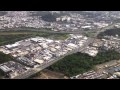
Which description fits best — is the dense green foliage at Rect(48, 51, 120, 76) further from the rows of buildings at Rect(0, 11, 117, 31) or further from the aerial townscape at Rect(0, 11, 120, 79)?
the rows of buildings at Rect(0, 11, 117, 31)

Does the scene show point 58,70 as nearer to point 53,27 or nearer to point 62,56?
point 62,56

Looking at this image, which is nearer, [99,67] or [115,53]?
[99,67]

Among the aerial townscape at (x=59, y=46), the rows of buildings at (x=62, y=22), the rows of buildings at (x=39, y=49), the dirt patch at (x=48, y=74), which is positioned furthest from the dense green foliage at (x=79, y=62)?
the rows of buildings at (x=62, y=22)

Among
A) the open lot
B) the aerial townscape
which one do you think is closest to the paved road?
the aerial townscape

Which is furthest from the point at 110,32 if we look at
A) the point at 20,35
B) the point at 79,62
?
the point at 79,62
